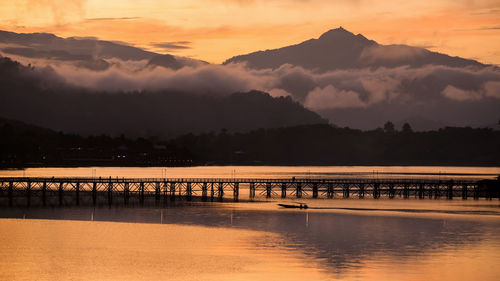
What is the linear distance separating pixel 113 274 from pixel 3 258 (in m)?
14.5

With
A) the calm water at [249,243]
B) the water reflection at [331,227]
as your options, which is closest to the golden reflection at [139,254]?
the calm water at [249,243]

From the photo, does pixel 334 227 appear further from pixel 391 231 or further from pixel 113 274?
pixel 113 274

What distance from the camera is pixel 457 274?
68.5m

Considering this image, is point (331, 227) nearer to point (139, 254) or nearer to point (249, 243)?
point (249, 243)

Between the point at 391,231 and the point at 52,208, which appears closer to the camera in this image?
the point at 391,231

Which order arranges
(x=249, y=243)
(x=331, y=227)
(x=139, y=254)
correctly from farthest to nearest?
(x=331, y=227) → (x=249, y=243) → (x=139, y=254)

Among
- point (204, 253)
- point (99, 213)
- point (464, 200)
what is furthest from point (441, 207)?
point (204, 253)

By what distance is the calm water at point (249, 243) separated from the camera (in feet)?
228

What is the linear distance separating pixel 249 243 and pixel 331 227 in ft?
64.5

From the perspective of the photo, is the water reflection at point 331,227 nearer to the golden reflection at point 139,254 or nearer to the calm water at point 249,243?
the calm water at point 249,243

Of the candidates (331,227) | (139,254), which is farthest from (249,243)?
(331,227)

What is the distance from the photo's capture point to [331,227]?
345 ft

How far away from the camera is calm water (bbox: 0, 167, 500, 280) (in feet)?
228

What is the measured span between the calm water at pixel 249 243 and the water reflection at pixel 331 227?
0.43 feet
